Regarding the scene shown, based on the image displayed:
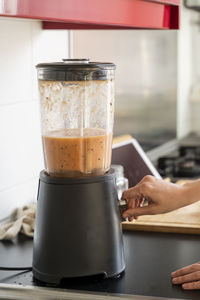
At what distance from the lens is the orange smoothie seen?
110cm

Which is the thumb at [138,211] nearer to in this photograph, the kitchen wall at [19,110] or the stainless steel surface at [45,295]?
the stainless steel surface at [45,295]

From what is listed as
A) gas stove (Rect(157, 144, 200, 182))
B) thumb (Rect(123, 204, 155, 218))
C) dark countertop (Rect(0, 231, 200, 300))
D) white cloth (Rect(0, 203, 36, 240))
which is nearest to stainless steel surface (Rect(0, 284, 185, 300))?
dark countertop (Rect(0, 231, 200, 300))

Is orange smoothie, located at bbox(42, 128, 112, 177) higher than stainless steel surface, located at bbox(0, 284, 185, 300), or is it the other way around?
orange smoothie, located at bbox(42, 128, 112, 177)

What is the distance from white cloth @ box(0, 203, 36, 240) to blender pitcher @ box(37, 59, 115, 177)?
0.33m

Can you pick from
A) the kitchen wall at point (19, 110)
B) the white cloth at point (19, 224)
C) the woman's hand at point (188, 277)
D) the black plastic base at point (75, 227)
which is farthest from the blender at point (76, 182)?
the kitchen wall at point (19, 110)

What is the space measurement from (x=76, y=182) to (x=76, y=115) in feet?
0.47

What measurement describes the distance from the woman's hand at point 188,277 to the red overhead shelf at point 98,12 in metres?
0.52

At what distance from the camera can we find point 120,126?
2.70 m

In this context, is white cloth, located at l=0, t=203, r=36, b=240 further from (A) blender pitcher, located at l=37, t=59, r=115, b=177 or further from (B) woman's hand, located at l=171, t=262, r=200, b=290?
(B) woman's hand, located at l=171, t=262, r=200, b=290

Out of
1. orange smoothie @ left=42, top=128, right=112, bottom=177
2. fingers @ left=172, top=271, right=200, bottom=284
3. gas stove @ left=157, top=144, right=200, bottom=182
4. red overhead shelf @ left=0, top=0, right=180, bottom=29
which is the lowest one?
gas stove @ left=157, top=144, right=200, bottom=182

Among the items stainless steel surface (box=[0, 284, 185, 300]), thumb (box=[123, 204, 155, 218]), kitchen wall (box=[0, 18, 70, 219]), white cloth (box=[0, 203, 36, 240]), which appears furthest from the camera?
kitchen wall (box=[0, 18, 70, 219])

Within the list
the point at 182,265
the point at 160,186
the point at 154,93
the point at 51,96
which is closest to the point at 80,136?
the point at 51,96

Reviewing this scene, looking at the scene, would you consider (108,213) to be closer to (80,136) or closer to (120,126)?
(80,136)

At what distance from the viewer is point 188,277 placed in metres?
1.09
